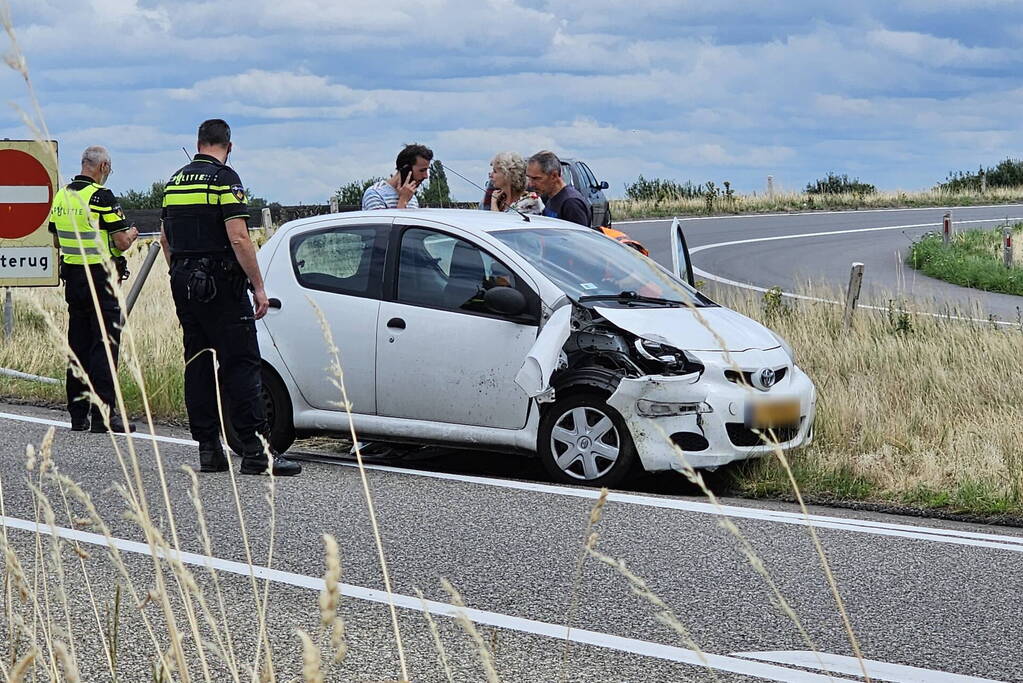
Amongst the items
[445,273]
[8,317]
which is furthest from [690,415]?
[8,317]

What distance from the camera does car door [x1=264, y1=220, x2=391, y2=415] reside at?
901 cm

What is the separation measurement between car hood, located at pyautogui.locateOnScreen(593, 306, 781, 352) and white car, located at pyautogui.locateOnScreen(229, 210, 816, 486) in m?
0.01

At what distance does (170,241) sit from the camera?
28.1ft

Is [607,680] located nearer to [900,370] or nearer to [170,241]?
[170,241]

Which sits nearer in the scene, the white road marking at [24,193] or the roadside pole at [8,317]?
the white road marking at [24,193]

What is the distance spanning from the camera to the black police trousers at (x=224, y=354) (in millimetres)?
8523

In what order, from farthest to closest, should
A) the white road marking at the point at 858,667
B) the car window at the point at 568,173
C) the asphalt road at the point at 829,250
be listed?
1. the car window at the point at 568,173
2. the asphalt road at the point at 829,250
3. the white road marking at the point at 858,667

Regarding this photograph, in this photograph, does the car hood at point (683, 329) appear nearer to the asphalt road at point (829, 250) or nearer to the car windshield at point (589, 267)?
the car windshield at point (589, 267)

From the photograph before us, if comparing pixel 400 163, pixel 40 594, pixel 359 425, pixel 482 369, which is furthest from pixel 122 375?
pixel 40 594

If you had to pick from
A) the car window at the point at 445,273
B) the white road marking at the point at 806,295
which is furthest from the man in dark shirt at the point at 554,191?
the white road marking at the point at 806,295

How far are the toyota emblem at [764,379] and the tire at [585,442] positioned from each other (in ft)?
2.70

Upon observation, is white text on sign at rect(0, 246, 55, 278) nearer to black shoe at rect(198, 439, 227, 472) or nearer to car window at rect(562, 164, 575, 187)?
black shoe at rect(198, 439, 227, 472)

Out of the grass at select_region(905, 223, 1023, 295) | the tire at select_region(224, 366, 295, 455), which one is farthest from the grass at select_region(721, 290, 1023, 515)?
the grass at select_region(905, 223, 1023, 295)

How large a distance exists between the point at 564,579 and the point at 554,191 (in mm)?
5211
